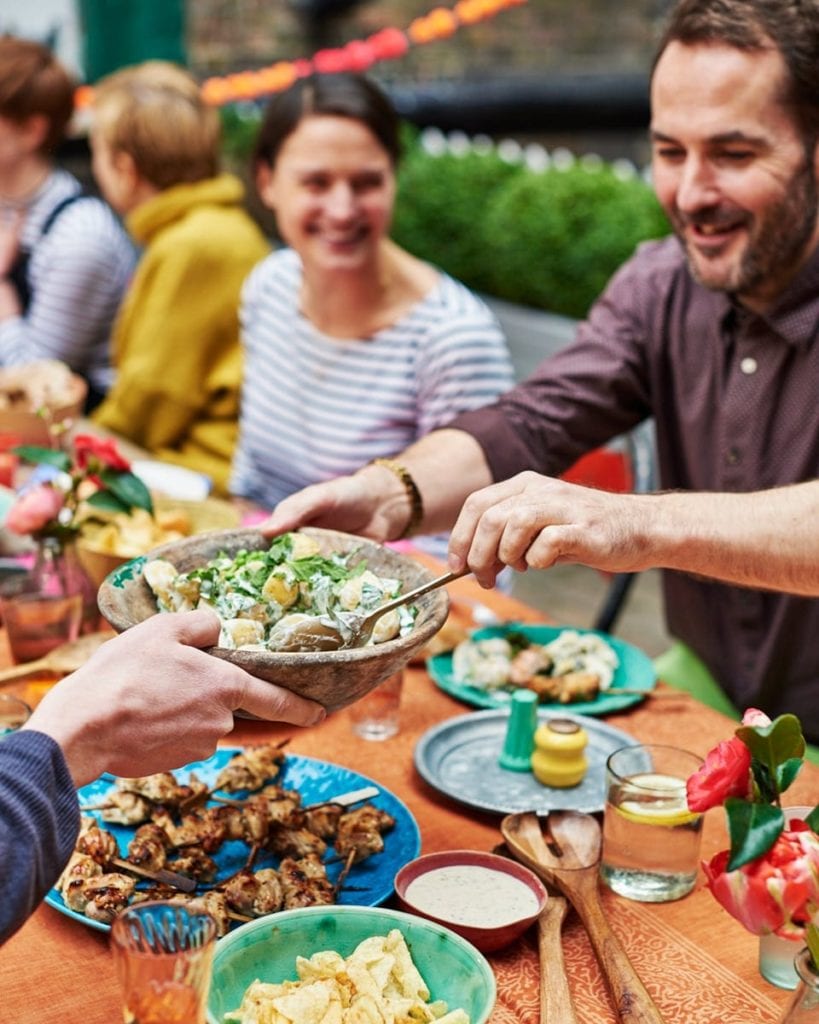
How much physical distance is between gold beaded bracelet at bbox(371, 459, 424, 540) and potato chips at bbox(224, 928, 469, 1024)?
92cm

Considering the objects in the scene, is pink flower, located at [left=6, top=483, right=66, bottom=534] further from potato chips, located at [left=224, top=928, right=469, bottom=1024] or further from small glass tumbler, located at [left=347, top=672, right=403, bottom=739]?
potato chips, located at [left=224, top=928, right=469, bottom=1024]

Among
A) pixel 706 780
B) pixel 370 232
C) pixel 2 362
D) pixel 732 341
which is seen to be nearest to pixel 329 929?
pixel 706 780

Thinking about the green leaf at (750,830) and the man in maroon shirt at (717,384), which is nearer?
the green leaf at (750,830)

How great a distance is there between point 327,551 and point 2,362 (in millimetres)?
2756

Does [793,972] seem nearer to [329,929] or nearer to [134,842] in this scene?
[329,929]

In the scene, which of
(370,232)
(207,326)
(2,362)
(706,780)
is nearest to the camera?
(706,780)

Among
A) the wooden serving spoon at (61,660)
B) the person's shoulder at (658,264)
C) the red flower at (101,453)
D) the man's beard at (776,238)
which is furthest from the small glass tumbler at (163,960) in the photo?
the person's shoulder at (658,264)

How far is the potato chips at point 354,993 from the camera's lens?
42.8 inches

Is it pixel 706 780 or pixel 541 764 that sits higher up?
pixel 706 780

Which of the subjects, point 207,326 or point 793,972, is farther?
point 207,326

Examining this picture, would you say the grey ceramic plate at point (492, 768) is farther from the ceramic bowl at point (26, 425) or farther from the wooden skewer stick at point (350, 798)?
the ceramic bowl at point (26, 425)

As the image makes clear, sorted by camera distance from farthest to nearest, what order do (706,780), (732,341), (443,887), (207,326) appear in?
(207,326) < (732,341) < (443,887) < (706,780)

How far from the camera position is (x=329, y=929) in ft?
3.93

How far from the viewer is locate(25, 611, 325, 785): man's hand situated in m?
1.12
